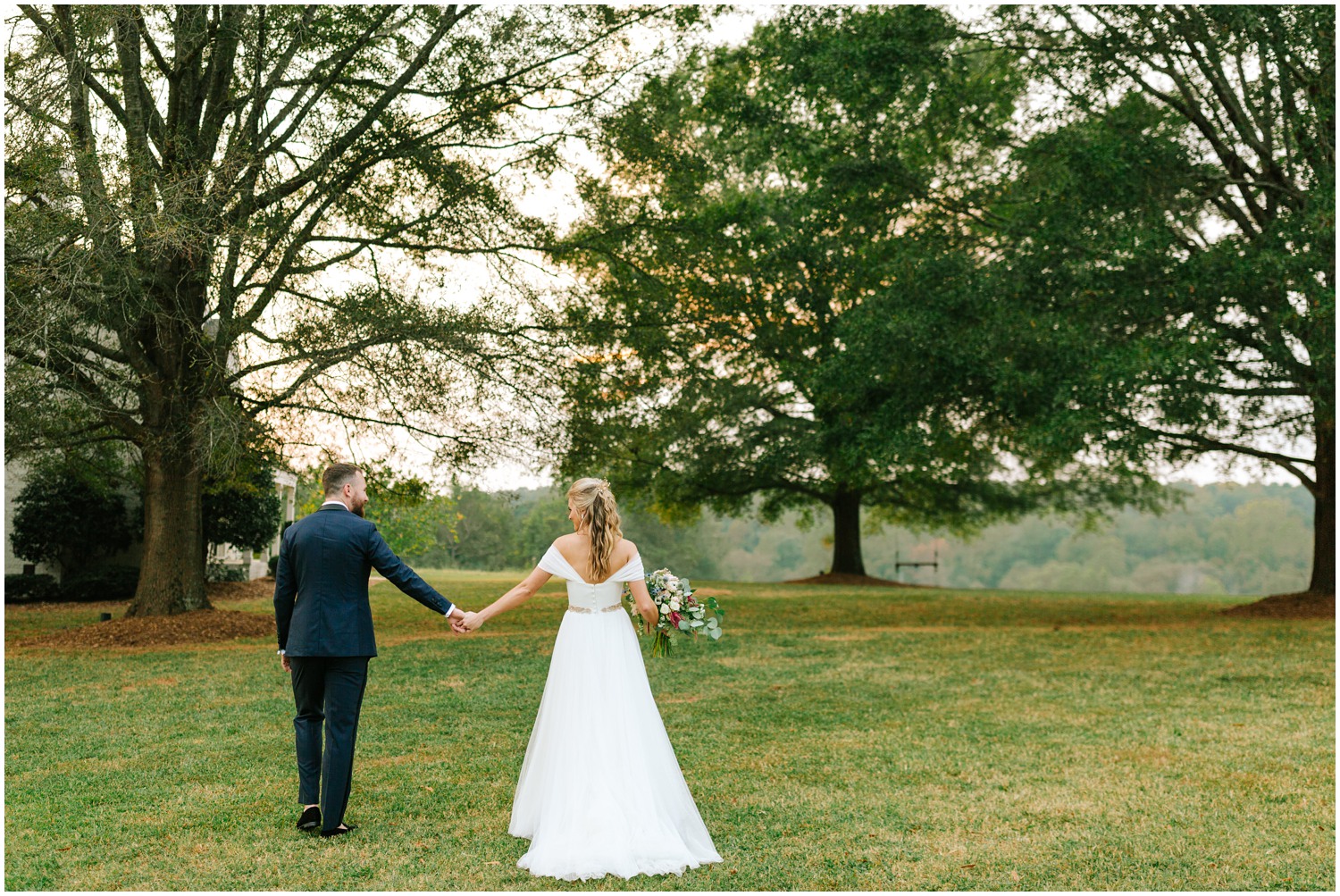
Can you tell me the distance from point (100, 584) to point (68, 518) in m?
1.78

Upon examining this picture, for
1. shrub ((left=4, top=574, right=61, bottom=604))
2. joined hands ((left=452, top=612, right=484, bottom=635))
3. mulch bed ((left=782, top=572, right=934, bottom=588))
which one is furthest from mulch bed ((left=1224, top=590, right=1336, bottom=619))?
shrub ((left=4, top=574, right=61, bottom=604))

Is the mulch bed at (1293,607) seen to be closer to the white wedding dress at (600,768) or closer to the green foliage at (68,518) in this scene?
the white wedding dress at (600,768)

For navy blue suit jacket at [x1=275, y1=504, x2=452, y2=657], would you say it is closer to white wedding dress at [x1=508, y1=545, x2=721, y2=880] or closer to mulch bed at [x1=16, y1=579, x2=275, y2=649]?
white wedding dress at [x1=508, y1=545, x2=721, y2=880]

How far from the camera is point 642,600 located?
20.1 ft

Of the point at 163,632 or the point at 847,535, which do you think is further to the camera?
the point at 847,535

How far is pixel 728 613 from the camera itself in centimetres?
2055

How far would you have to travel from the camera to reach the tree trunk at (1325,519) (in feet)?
69.6

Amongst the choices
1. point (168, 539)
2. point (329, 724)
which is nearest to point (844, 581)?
point (168, 539)

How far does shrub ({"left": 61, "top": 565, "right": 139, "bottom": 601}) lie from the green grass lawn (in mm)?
8598

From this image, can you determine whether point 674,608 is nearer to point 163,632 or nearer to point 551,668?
point 551,668

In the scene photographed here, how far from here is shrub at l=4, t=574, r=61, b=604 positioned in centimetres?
2159

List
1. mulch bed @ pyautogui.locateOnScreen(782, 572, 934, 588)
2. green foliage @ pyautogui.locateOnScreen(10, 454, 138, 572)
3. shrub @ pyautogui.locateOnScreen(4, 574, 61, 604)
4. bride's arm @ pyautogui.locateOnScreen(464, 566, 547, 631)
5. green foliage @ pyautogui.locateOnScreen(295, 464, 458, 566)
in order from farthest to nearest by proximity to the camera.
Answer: mulch bed @ pyautogui.locateOnScreen(782, 572, 934, 588), green foliage @ pyautogui.locateOnScreen(10, 454, 138, 572), shrub @ pyautogui.locateOnScreen(4, 574, 61, 604), green foliage @ pyautogui.locateOnScreen(295, 464, 458, 566), bride's arm @ pyautogui.locateOnScreen(464, 566, 547, 631)

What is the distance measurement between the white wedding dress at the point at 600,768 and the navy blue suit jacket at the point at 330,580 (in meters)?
0.96

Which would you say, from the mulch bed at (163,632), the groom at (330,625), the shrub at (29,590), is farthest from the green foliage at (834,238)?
the shrub at (29,590)
